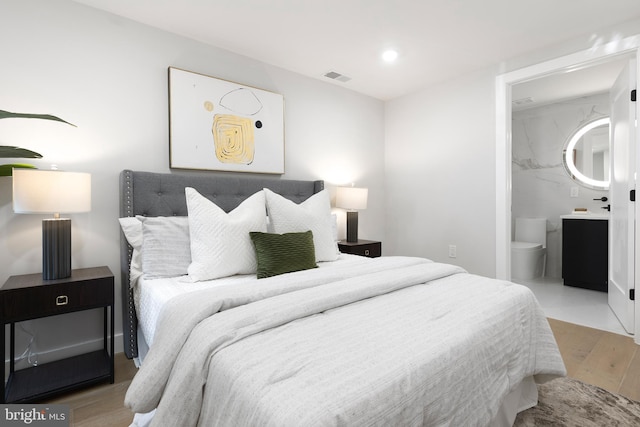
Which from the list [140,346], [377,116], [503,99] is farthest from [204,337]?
[377,116]

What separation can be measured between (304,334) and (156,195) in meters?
1.80

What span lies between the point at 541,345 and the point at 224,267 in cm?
172

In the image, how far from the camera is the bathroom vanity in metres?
3.78

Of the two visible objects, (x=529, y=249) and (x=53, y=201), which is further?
(x=529, y=249)

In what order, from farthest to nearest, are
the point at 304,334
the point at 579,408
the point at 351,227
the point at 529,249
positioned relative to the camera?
the point at 529,249, the point at 351,227, the point at 579,408, the point at 304,334

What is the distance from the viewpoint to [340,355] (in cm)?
100

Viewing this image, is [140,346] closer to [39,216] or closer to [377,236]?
[39,216]

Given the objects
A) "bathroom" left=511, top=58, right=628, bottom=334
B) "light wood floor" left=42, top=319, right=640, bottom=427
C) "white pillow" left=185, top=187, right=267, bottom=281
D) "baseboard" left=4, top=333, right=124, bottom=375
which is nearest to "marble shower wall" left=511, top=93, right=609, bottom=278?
"bathroom" left=511, top=58, right=628, bottom=334

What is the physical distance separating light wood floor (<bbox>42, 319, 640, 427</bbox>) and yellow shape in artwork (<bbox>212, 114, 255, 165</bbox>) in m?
1.71

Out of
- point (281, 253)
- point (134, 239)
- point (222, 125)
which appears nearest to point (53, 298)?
point (134, 239)

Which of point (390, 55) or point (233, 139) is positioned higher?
point (390, 55)

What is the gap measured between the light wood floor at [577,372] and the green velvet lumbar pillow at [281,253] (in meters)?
1.01

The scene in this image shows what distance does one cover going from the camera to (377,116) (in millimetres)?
4219

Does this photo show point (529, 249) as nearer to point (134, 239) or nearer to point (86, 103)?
point (134, 239)
